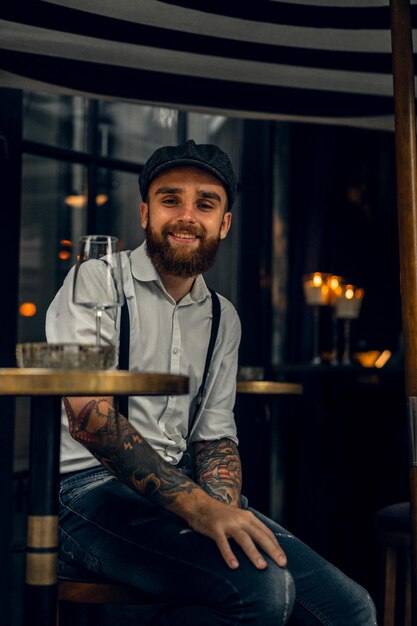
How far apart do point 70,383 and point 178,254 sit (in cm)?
89

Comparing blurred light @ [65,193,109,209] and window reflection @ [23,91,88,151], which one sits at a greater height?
window reflection @ [23,91,88,151]

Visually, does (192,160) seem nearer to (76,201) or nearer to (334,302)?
(76,201)

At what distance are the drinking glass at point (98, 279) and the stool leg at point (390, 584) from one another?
1301 millimetres

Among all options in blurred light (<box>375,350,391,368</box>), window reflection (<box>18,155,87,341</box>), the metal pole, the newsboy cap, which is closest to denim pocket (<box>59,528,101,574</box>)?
the metal pole

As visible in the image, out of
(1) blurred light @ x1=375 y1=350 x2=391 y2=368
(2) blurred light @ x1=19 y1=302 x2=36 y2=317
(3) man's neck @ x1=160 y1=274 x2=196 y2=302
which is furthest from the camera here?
(1) blurred light @ x1=375 y1=350 x2=391 y2=368

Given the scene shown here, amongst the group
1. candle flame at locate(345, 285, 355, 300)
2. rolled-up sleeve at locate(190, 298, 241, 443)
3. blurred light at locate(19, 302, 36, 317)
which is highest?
candle flame at locate(345, 285, 355, 300)

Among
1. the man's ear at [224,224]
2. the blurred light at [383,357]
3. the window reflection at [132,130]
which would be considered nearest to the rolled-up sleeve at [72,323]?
the man's ear at [224,224]

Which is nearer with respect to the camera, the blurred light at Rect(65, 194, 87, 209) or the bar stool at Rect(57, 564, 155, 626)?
the bar stool at Rect(57, 564, 155, 626)

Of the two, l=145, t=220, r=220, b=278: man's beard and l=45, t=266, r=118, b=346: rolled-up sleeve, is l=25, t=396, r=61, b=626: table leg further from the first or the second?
l=145, t=220, r=220, b=278: man's beard

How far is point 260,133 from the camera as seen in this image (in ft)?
14.4

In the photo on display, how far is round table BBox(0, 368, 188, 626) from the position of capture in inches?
56.8

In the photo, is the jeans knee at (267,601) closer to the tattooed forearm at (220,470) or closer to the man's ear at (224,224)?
the tattooed forearm at (220,470)

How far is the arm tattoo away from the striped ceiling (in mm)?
994

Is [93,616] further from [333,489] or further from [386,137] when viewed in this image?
[386,137]
